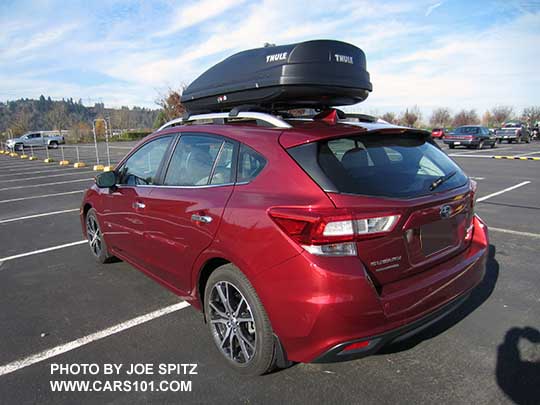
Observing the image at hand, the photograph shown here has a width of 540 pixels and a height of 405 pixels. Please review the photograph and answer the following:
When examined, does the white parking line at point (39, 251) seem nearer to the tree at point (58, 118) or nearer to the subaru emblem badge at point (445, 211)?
the subaru emblem badge at point (445, 211)

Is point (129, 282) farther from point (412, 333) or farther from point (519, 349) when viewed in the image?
point (519, 349)

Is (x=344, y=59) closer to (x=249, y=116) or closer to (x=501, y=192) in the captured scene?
(x=249, y=116)

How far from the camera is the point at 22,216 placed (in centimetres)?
792

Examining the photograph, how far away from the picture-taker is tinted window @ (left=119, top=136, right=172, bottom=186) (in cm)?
358

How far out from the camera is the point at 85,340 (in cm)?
307

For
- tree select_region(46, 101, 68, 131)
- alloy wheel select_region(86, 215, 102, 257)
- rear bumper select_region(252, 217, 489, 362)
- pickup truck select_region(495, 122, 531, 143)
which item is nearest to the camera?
rear bumper select_region(252, 217, 489, 362)

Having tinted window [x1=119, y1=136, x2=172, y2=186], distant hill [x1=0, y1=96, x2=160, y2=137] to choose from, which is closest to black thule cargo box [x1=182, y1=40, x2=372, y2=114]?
tinted window [x1=119, y1=136, x2=172, y2=186]

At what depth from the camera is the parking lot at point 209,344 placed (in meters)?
2.41

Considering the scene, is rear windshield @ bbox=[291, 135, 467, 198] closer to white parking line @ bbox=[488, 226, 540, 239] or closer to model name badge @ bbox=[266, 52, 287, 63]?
model name badge @ bbox=[266, 52, 287, 63]

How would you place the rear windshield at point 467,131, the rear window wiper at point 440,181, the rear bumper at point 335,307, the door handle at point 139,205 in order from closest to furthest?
the rear bumper at point 335,307
the rear window wiper at point 440,181
the door handle at point 139,205
the rear windshield at point 467,131

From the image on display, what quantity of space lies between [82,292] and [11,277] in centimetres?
114

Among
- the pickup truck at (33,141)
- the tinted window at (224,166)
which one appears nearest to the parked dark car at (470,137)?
the tinted window at (224,166)

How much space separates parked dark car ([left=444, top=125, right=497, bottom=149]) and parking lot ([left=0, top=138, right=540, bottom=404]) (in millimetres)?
23341

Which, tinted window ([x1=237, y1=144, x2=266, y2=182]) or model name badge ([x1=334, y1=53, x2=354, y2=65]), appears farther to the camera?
model name badge ([x1=334, y1=53, x2=354, y2=65])
